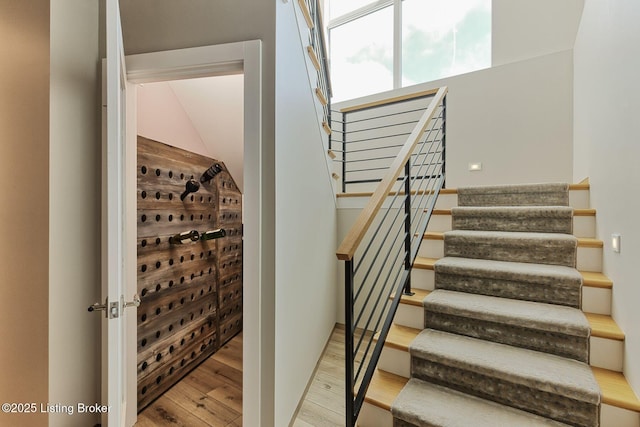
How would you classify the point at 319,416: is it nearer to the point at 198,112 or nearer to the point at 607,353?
the point at 607,353

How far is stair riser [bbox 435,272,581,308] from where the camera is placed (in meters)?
1.47

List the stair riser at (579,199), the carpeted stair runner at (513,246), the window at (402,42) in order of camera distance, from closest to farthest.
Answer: the carpeted stair runner at (513,246) → the stair riser at (579,199) → the window at (402,42)

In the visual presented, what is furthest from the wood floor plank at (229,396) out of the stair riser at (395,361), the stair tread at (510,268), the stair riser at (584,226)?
the stair riser at (584,226)

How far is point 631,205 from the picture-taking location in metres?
1.19

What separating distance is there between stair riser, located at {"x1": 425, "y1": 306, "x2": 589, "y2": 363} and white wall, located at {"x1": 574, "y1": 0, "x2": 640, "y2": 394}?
0.16 metres

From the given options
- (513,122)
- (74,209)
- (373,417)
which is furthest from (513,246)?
(74,209)

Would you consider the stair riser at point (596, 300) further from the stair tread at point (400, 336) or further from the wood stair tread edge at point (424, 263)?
the stair tread at point (400, 336)

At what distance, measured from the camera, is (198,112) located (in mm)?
2309

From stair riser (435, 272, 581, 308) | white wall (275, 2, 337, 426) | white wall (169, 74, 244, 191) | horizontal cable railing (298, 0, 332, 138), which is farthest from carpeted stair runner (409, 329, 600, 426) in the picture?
white wall (169, 74, 244, 191)

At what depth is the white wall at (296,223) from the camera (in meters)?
1.45

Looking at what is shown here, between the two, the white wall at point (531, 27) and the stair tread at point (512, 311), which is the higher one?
the white wall at point (531, 27)

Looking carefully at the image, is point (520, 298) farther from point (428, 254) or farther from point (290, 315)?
point (290, 315)

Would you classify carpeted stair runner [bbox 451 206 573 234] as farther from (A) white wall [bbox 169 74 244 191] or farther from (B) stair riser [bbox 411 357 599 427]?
(A) white wall [bbox 169 74 244 191]

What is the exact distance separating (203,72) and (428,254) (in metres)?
1.91
